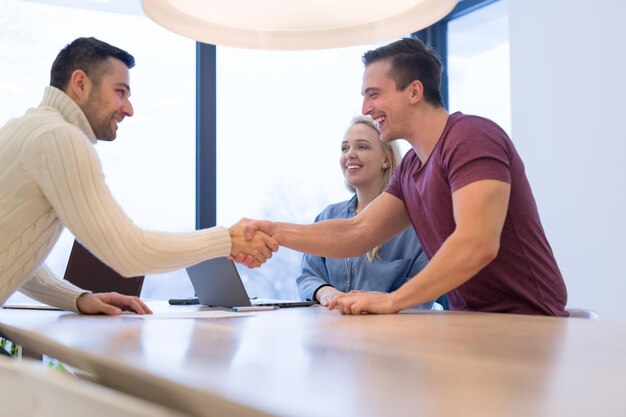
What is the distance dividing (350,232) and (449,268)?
683 millimetres

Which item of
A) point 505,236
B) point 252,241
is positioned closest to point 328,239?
point 252,241

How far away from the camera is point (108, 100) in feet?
6.95

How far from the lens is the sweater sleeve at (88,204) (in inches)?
64.7

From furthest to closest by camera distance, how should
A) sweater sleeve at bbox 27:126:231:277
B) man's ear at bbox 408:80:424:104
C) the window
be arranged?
the window, man's ear at bbox 408:80:424:104, sweater sleeve at bbox 27:126:231:277

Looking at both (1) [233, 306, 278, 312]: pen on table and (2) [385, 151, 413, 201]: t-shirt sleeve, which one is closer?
(1) [233, 306, 278, 312]: pen on table

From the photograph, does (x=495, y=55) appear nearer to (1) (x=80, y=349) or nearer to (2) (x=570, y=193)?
(2) (x=570, y=193)

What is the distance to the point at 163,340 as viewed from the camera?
112cm

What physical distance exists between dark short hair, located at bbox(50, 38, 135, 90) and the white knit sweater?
32 centimetres

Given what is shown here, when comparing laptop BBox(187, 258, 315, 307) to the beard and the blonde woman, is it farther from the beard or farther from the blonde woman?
the beard

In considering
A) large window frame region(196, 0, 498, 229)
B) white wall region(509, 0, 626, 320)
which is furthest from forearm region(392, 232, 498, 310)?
large window frame region(196, 0, 498, 229)

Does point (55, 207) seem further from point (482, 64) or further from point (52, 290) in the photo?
point (482, 64)

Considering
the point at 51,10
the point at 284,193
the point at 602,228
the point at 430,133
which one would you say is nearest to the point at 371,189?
the point at 430,133

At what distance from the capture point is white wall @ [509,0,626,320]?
11.5ft

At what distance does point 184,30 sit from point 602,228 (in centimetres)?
263
